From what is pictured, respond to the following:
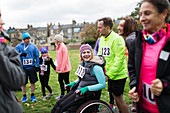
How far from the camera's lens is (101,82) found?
2811mm

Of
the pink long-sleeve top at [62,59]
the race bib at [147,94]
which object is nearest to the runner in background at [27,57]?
the pink long-sleeve top at [62,59]

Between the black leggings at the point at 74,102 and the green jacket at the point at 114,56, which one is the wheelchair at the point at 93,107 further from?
the green jacket at the point at 114,56

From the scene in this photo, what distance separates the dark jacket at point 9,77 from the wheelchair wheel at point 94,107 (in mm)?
1303

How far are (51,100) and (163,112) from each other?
4.06m

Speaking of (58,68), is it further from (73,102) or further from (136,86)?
(136,86)

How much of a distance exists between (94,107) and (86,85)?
45 cm

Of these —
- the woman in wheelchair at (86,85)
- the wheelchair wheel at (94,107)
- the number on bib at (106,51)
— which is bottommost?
the wheelchair wheel at (94,107)

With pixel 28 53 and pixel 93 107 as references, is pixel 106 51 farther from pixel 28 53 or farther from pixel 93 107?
pixel 28 53

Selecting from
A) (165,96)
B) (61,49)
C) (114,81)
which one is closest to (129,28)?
(114,81)

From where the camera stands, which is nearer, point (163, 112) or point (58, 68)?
point (163, 112)

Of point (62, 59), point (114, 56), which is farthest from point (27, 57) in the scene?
point (114, 56)

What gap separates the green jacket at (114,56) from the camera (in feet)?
9.85

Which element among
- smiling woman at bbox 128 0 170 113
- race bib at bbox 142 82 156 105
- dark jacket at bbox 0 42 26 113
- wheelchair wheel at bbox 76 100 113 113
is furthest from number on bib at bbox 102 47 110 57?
dark jacket at bbox 0 42 26 113

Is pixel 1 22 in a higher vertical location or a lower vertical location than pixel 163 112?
higher
